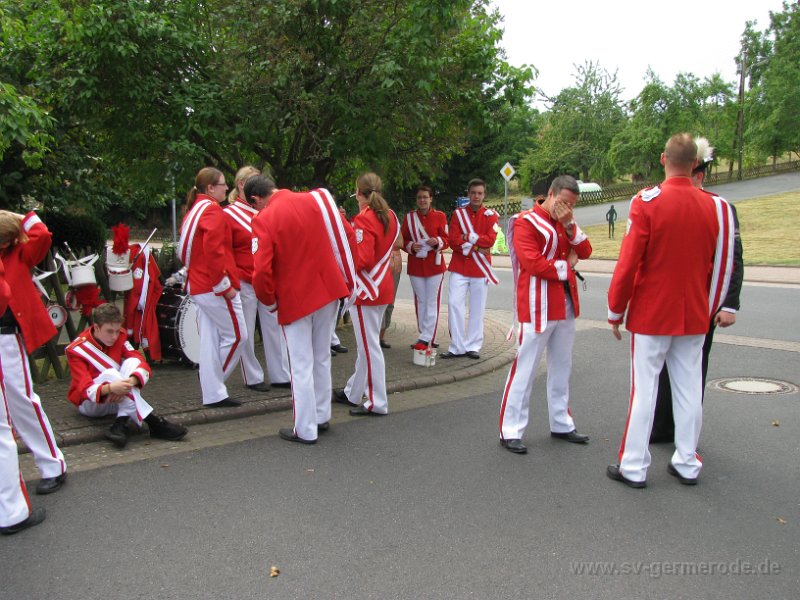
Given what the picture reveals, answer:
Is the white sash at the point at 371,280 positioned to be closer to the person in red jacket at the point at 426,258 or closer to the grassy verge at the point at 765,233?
the person in red jacket at the point at 426,258

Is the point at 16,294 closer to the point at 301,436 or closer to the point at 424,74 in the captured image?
the point at 301,436

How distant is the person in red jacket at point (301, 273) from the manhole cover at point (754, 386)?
155 inches

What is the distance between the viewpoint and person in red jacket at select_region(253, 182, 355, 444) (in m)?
5.61

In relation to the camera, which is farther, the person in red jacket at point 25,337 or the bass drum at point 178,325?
the bass drum at point 178,325

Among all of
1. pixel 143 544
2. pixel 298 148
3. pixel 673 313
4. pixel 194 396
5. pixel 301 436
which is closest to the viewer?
pixel 143 544

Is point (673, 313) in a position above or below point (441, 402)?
above

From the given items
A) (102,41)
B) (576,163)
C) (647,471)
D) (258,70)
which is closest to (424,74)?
(258,70)

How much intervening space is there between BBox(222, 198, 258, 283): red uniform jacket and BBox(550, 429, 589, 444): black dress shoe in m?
3.06

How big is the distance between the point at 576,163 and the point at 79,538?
59516 mm

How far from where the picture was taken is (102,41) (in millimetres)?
7066

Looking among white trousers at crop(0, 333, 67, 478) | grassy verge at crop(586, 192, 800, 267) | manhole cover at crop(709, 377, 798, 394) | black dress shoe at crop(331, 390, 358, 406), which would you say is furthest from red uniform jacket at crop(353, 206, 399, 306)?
grassy verge at crop(586, 192, 800, 267)

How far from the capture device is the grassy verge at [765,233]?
2255cm

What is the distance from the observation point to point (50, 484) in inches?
185

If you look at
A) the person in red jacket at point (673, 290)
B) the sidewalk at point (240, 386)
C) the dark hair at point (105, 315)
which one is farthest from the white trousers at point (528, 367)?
the dark hair at point (105, 315)
